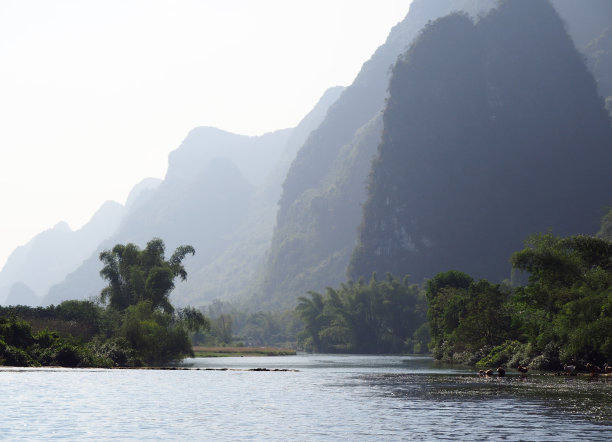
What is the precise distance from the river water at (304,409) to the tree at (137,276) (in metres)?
44.9

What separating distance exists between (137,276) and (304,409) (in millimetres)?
72661

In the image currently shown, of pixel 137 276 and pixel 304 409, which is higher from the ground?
pixel 137 276

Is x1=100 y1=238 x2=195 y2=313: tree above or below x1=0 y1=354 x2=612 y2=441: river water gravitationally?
above

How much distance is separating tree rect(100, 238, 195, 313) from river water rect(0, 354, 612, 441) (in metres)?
44.9

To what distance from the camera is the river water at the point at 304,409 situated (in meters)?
31.1

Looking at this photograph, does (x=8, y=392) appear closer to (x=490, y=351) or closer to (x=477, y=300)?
(x=490, y=351)

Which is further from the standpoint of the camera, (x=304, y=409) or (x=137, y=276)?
(x=137, y=276)

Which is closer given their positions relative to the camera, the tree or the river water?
the river water

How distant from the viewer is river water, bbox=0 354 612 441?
3114 cm

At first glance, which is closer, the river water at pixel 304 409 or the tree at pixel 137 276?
the river water at pixel 304 409

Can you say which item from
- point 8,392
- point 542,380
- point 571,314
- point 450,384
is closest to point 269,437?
point 8,392

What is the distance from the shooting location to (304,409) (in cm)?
4075

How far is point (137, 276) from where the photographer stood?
109312 mm

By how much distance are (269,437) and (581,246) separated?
56299 millimetres
